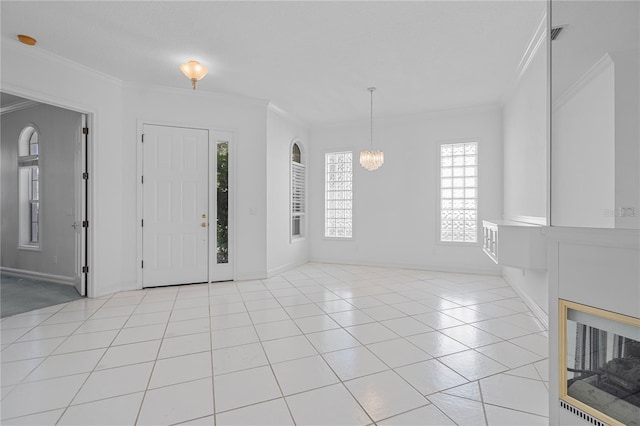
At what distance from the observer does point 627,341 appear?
4.54ft

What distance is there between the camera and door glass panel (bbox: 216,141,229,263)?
5.10 metres

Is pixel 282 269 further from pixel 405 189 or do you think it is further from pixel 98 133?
pixel 98 133

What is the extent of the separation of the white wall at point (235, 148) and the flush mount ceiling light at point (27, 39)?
1.26 meters

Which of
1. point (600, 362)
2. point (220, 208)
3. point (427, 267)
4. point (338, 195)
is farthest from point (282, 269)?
point (600, 362)

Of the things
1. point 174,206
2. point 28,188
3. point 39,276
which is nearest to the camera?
point 174,206

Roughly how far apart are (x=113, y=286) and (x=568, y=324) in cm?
489

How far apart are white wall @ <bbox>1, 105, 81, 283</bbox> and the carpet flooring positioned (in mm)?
255

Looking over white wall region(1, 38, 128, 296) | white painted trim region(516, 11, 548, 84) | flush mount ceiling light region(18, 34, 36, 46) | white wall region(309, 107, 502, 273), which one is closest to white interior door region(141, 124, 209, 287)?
white wall region(1, 38, 128, 296)

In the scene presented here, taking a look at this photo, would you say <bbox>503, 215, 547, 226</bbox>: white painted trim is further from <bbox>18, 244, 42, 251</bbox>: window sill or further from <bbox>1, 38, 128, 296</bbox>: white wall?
<bbox>18, 244, 42, 251</bbox>: window sill

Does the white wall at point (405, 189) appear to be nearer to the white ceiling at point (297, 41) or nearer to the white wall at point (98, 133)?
the white ceiling at point (297, 41)

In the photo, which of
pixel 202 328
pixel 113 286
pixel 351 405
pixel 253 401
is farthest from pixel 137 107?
pixel 351 405

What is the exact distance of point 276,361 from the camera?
2.43 metres

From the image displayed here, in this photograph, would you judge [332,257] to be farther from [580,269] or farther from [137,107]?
[580,269]

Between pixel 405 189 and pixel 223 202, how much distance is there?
3330mm
